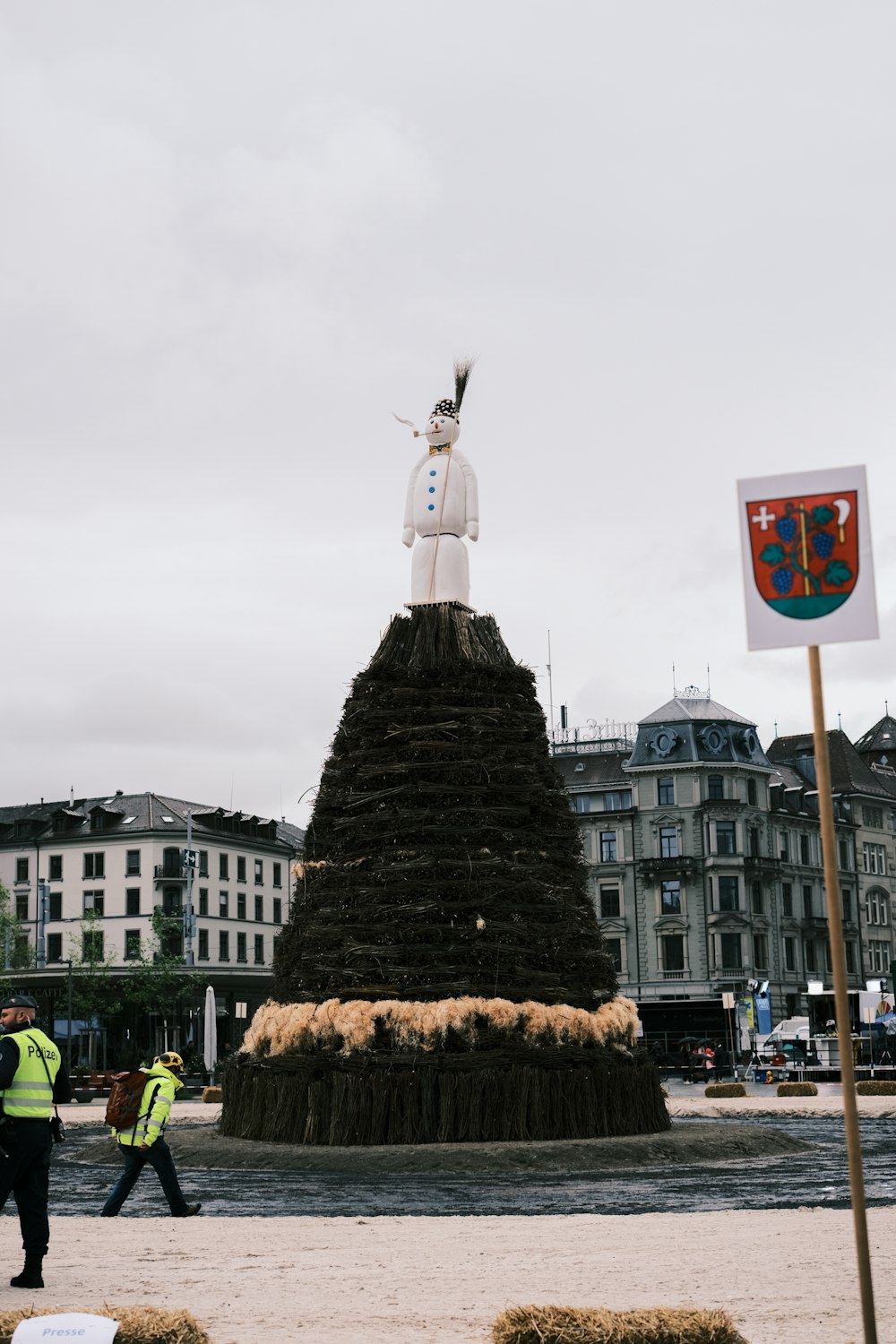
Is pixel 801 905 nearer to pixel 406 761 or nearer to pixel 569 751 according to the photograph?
pixel 569 751

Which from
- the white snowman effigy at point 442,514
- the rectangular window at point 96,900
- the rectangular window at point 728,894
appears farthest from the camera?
→ the rectangular window at point 96,900

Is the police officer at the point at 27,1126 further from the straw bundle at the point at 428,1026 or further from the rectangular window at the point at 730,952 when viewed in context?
the rectangular window at the point at 730,952

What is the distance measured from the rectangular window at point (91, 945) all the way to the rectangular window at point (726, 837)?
29.9 m

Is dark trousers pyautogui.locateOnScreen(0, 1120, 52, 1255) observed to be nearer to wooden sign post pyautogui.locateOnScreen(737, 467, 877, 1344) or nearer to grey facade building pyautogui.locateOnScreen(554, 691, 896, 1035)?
wooden sign post pyautogui.locateOnScreen(737, 467, 877, 1344)

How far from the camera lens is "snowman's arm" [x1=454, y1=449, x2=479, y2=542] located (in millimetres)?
25109

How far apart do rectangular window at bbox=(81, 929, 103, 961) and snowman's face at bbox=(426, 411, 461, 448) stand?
5537 cm

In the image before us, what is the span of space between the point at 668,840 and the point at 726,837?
278 cm

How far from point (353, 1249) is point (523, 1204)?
12.3 feet

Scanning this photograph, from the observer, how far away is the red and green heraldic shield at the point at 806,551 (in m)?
7.42

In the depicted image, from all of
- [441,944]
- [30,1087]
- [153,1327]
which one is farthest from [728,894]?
[153,1327]

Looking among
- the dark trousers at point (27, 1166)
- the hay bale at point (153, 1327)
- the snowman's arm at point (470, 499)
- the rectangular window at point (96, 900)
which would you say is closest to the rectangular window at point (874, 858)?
the rectangular window at point (96, 900)

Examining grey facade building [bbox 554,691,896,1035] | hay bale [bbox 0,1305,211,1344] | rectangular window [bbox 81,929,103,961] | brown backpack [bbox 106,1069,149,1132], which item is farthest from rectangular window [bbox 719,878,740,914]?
hay bale [bbox 0,1305,211,1344]

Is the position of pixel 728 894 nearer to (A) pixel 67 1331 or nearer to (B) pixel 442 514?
(B) pixel 442 514

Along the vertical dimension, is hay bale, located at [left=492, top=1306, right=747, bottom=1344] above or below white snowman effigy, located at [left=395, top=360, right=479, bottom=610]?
below
